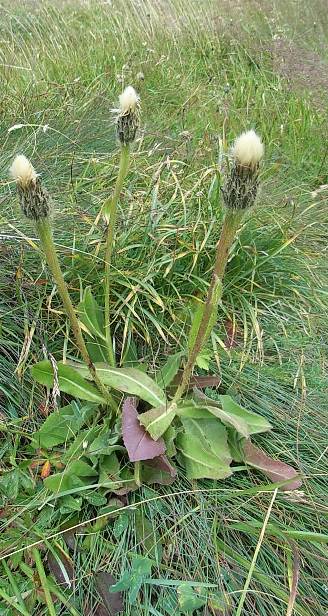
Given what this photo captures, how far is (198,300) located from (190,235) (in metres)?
0.31

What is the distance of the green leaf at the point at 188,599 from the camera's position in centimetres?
147

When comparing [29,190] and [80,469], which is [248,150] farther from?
[80,469]

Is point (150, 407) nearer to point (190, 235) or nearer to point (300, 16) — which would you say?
point (190, 235)

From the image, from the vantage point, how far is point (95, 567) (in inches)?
61.7

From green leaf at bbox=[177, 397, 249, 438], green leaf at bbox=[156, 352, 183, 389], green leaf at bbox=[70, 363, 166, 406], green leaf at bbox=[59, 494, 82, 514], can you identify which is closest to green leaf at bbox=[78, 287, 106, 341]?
green leaf at bbox=[70, 363, 166, 406]

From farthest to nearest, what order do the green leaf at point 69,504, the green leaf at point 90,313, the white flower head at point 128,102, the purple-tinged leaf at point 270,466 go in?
1. the green leaf at point 90,313
2. the purple-tinged leaf at point 270,466
3. the green leaf at point 69,504
4. the white flower head at point 128,102

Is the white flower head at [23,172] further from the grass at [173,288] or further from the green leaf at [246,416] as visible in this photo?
the green leaf at [246,416]

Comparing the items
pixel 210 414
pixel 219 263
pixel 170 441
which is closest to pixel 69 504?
pixel 170 441

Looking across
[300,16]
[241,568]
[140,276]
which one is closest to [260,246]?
[140,276]

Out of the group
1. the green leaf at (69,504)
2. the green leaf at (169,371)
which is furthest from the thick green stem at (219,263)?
the green leaf at (69,504)

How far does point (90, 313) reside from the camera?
6.20ft

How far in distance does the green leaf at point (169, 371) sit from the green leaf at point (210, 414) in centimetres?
12

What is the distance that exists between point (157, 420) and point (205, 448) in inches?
6.6

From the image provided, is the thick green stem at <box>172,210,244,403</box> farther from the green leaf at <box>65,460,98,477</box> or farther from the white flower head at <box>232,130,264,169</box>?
the green leaf at <box>65,460,98,477</box>
